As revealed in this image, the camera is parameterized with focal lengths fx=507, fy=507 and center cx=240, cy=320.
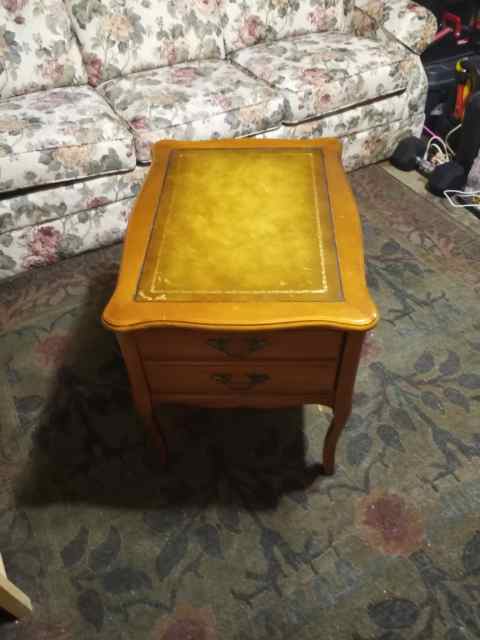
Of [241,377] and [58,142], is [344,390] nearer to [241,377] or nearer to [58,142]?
[241,377]

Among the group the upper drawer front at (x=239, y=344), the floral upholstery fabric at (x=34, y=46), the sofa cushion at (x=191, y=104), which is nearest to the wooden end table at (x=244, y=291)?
the upper drawer front at (x=239, y=344)

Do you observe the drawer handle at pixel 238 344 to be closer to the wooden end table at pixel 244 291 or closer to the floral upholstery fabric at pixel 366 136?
the wooden end table at pixel 244 291

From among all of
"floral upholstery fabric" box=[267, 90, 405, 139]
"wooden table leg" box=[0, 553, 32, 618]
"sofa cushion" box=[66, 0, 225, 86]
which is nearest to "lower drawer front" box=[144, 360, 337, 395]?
"wooden table leg" box=[0, 553, 32, 618]

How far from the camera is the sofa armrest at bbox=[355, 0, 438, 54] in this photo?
2.05 m

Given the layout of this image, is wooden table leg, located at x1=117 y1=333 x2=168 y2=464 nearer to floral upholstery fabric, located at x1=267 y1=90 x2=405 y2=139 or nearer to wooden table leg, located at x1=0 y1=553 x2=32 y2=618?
wooden table leg, located at x1=0 y1=553 x2=32 y2=618

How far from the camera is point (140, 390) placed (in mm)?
1064

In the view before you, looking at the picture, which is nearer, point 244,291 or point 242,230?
point 244,291

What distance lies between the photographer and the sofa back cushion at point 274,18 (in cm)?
209

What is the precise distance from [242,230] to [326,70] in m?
1.16

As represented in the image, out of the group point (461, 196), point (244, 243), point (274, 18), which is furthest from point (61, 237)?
point (461, 196)

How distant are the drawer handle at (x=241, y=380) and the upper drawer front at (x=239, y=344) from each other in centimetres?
5

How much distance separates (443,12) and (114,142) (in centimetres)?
193

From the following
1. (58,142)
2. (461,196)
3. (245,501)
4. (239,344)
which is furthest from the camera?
(461,196)

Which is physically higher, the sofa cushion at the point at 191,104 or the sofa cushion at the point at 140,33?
the sofa cushion at the point at 140,33
